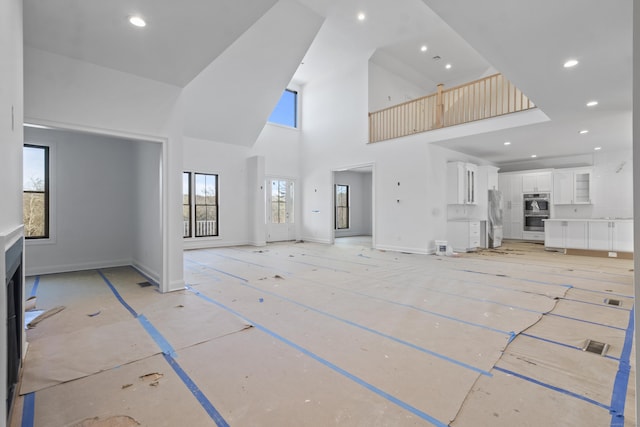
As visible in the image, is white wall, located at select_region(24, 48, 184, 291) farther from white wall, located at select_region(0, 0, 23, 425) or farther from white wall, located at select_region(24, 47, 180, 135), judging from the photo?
white wall, located at select_region(0, 0, 23, 425)

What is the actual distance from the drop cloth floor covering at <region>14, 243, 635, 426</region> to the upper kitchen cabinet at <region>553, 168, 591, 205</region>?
5.27m

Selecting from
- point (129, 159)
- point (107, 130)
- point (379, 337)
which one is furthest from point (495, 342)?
point (129, 159)

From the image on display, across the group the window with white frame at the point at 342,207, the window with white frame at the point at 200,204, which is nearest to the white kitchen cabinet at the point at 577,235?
the window with white frame at the point at 342,207

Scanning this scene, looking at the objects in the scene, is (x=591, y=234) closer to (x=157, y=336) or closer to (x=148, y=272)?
(x=157, y=336)

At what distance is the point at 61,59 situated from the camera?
3.15 m

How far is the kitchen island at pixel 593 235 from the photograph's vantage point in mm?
6785

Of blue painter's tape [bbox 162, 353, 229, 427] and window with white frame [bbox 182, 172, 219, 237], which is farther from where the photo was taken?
window with white frame [bbox 182, 172, 219, 237]

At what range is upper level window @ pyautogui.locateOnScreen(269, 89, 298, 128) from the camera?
33.4 feet

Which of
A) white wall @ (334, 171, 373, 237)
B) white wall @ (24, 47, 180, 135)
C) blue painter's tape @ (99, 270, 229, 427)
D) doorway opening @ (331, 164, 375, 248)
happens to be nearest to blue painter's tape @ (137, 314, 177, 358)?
blue painter's tape @ (99, 270, 229, 427)

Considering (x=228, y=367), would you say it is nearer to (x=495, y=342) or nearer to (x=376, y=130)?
(x=495, y=342)

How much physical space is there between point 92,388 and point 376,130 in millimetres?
8018

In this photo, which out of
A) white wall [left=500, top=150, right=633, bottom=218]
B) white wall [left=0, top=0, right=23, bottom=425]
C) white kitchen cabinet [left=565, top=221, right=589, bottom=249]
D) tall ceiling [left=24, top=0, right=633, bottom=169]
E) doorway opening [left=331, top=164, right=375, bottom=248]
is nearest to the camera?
white wall [left=0, top=0, right=23, bottom=425]

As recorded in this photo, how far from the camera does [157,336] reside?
2.62 metres

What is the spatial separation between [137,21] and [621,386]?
450 centimetres
